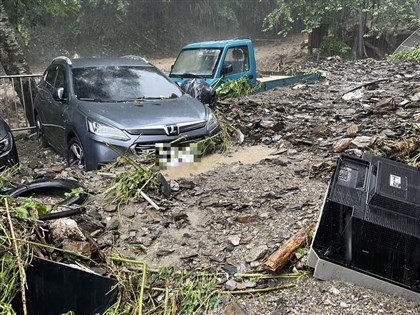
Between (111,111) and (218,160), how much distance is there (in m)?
1.57

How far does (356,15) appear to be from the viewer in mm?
22094

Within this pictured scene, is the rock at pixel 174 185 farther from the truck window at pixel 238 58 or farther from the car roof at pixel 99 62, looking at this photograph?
the truck window at pixel 238 58

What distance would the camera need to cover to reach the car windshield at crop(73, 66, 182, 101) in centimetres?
630

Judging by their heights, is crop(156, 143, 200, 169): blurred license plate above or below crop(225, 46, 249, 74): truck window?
below

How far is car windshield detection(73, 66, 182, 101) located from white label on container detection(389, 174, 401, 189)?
→ 13.2ft

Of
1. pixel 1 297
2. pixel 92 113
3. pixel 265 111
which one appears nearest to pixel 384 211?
pixel 1 297

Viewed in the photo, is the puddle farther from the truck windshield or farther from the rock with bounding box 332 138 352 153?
the truck windshield

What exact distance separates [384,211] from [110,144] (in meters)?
3.50

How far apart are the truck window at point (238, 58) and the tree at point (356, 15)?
37.8 feet

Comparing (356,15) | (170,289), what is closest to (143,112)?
(170,289)

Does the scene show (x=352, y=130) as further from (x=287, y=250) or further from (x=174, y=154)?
(x=287, y=250)

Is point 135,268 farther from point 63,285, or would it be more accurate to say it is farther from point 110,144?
point 110,144

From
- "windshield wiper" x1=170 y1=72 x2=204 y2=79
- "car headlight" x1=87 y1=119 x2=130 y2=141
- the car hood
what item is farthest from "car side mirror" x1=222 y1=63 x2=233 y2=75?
"car headlight" x1=87 y1=119 x2=130 y2=141

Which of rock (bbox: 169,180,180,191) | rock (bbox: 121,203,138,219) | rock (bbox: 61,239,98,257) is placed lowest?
rock (bbox: 169,180,180,191)
